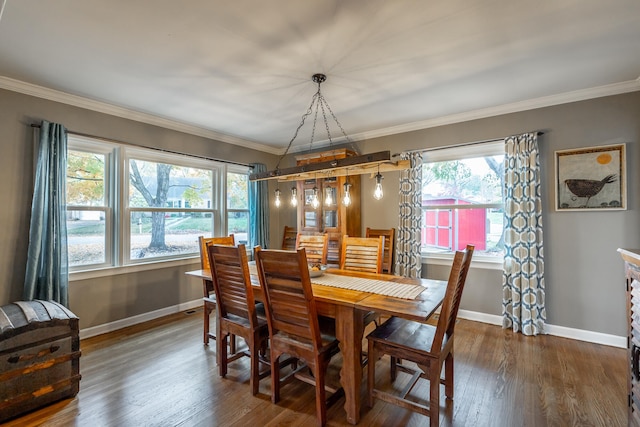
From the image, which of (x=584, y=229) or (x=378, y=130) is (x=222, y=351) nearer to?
(x=378, y=130)

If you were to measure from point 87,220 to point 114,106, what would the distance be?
1.31 m

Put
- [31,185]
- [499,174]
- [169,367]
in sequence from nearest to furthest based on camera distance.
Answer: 1. [169,367]
2. [31,185]
3. [499,174]

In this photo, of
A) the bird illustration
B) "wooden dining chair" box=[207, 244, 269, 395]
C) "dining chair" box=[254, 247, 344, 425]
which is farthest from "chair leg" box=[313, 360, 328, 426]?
the bird illustration

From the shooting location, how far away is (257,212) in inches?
193

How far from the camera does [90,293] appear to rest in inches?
125

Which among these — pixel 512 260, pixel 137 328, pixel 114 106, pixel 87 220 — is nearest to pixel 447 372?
pixel 512 260

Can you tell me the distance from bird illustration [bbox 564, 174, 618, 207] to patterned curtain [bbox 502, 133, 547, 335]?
293 mm

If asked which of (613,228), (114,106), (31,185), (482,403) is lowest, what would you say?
(482,403)

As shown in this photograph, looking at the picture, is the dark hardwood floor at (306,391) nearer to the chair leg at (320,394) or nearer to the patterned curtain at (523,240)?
the chair leg at (320,394)

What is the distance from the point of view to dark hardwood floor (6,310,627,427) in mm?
1868

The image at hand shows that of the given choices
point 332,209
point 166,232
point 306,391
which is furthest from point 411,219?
point 166,232

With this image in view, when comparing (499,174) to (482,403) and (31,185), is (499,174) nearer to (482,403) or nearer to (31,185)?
(482,403)

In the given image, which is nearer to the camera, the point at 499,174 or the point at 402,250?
the point at 499,174

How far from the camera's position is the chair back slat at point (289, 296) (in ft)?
5.76
